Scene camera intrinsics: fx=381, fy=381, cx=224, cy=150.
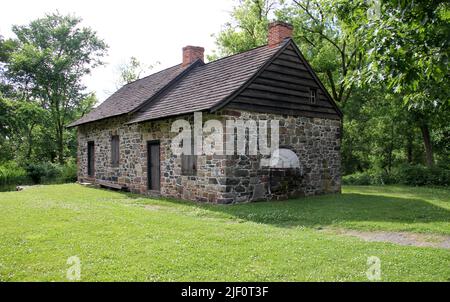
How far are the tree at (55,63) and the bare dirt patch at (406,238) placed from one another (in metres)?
29.7

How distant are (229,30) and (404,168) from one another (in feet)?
54.0

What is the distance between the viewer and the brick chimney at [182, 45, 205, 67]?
59.3 feet

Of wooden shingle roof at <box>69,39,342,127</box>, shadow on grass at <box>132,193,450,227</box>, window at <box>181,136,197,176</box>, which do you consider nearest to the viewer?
shadow on grass at <box>132,193,450,227</box>

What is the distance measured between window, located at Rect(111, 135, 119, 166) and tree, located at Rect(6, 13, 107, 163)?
1677 centimetres

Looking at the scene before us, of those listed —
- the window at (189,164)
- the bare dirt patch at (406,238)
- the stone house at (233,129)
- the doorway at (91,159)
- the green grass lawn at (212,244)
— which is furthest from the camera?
the doorway at (91,159)

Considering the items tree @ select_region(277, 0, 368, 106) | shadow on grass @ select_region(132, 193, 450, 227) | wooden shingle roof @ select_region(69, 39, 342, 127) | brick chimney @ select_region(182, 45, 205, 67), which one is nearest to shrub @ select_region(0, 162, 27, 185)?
wooden shingle roof @ select_region(69, 39, 342, 127)

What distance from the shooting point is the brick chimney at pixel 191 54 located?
59.3ft

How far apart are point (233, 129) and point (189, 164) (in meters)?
2.13

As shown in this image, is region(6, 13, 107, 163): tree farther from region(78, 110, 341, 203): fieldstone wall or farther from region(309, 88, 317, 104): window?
region(309, 88, 317, 104): window

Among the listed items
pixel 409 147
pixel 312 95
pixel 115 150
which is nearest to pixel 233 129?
pixel 312 95

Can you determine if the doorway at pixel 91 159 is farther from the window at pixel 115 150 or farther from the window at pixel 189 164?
the window at pixel 189 164

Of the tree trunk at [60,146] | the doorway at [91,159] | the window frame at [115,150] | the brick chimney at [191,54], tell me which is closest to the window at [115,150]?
the window frame at [115,150]

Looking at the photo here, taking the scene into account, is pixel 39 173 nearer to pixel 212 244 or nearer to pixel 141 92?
pixel 141 92
